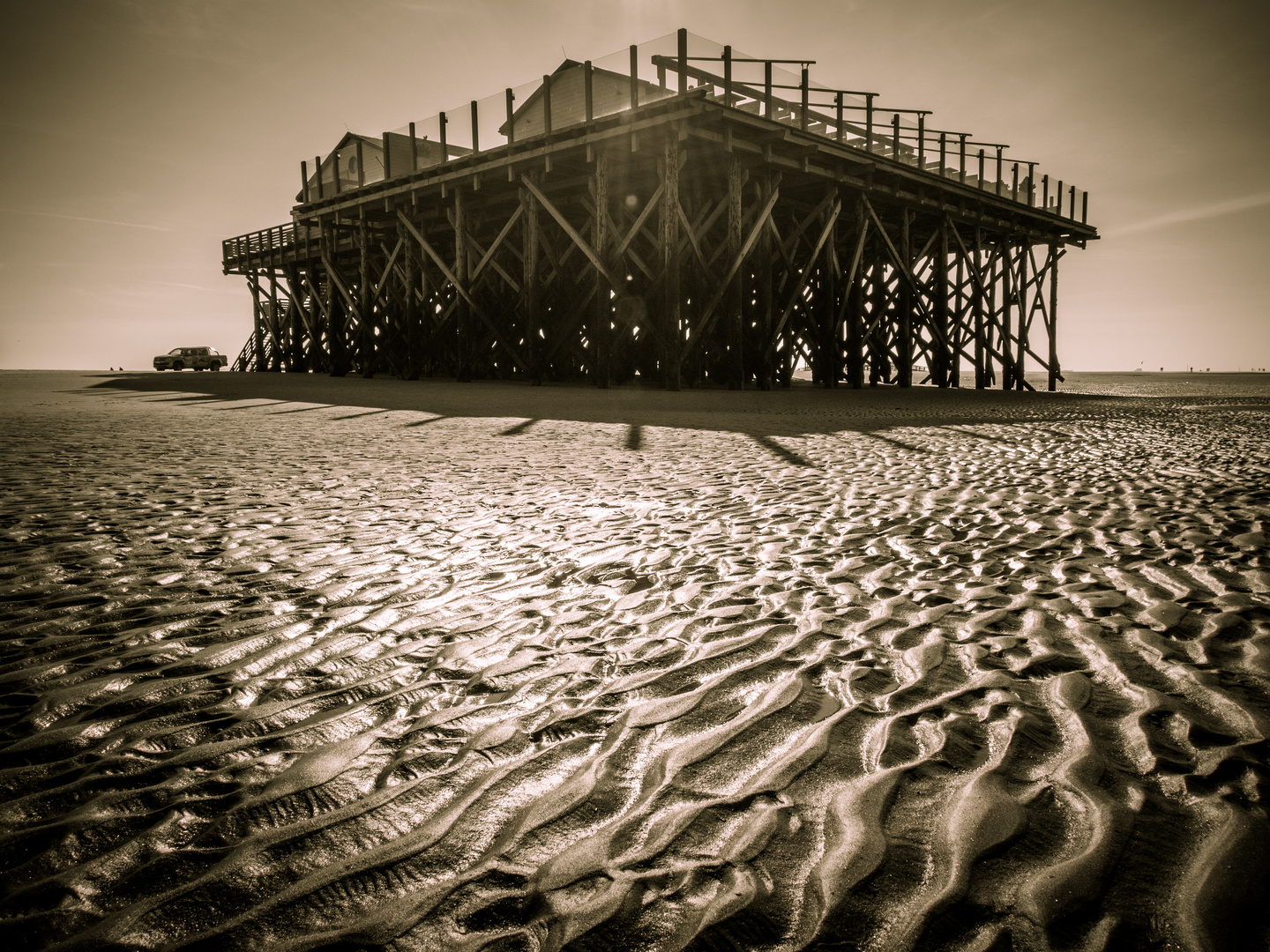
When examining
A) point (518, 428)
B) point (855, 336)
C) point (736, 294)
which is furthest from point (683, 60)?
point (518, 428)

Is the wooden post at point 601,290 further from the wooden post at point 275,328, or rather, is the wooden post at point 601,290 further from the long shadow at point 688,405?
the wooden post at point 275,328

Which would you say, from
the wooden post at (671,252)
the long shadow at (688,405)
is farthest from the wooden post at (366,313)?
the wooden post at (671,252)

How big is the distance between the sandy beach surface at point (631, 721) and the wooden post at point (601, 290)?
1196cm

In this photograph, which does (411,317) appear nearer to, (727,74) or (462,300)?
(462,300)

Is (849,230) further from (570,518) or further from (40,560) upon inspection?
(40,560)

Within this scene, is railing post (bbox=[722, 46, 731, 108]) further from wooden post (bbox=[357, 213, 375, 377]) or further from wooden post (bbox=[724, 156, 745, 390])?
wooden post (bbox=[357, 213, 375, 377])

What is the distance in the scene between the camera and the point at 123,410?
1009 centimetres

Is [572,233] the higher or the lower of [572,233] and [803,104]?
the lower

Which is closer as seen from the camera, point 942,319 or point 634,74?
point 634,74

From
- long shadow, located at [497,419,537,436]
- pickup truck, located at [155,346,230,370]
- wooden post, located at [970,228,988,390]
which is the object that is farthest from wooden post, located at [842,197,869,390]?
pickup truck, located at [155,346,230,370]

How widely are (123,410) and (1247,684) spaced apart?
11947 millimetres

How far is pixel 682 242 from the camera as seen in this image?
50.1 feet

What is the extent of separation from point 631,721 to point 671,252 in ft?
45.3

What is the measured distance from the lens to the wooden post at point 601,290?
51.3 ft
